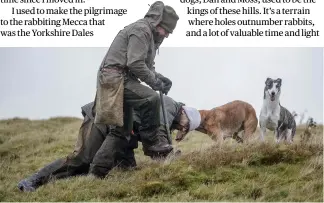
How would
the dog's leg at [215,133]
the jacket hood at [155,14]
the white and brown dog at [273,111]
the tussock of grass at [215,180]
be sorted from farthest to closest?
the white and brown dog at [273,111], the dog's leg at [215,133], the jacket hood at [155,14], the tussock of grass at [215,180]

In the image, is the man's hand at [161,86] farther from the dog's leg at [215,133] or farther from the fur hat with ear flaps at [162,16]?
the dog's leg at [215,133]

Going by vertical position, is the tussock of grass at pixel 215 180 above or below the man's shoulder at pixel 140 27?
below

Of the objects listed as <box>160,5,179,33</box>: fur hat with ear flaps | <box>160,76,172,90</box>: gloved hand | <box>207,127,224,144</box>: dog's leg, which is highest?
<box>160,5,179,33</box>: fur hat with ear flaps

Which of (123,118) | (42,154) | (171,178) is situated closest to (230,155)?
(171,178)

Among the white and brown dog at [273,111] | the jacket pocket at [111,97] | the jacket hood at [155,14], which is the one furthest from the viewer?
the white and brown dog at [273,111]

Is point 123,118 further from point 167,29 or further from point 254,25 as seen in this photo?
point 254,25

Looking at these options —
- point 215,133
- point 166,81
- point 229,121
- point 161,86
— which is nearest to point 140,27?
point 161,86

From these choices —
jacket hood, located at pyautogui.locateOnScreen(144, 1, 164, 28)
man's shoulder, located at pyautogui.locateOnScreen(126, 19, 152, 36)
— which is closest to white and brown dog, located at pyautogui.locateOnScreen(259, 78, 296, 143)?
jacket hood, located at pyautogui.locateOnScreen(144, 1, 164, 28)

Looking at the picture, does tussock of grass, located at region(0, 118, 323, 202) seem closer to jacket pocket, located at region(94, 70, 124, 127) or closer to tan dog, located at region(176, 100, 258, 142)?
jacket pocket, located at region(94, 70, 124, 127)

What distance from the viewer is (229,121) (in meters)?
13.3

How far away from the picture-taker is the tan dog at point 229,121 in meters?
12.9

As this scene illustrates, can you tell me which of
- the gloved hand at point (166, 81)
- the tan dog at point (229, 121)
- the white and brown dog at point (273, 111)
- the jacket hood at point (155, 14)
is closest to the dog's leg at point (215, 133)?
the tan dog at point (229, 121)

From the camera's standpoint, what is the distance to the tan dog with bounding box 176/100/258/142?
507 inches

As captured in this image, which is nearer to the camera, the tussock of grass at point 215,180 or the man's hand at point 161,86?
the tussock of grass at point 215,180
